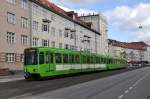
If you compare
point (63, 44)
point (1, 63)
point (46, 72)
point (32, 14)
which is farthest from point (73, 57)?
point (63, 44)

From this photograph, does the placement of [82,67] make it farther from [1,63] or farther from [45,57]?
[45,57]

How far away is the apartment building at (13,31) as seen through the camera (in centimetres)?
5166

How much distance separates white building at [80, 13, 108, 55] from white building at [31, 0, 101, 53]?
604 inches

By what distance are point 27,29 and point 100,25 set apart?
62416mm

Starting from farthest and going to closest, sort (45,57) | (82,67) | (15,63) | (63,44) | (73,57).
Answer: (63,44)
(15,63)
(82,67)
(73,57)
(45,57)

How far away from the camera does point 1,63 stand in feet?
166

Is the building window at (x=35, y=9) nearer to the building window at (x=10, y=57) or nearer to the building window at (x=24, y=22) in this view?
the building window at (x=24, y=22)

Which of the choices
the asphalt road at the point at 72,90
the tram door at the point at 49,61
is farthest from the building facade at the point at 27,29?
the asphalt road at the point at 72,90

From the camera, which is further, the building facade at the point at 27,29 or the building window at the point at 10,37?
the building window at the point at 10,37

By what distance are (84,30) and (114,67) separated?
2206cm

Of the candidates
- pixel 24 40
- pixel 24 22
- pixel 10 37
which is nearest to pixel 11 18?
pixel 10 37

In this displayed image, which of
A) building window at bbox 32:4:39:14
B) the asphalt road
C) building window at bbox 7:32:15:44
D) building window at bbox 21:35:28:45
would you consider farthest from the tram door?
building window at bbox 32:4:39:14

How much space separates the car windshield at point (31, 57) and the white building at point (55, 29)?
27.8 metres

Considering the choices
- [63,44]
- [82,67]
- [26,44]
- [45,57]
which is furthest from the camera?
[63,44]
